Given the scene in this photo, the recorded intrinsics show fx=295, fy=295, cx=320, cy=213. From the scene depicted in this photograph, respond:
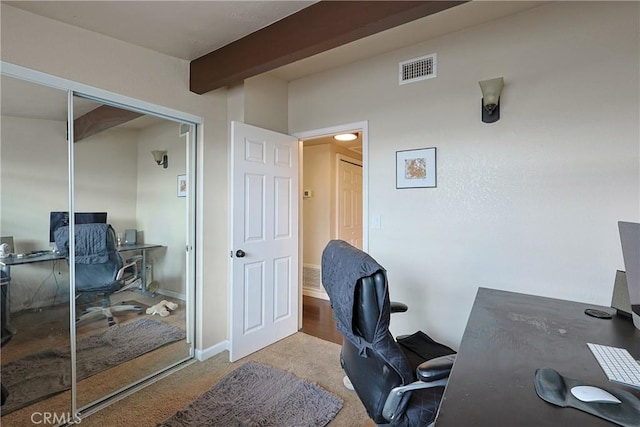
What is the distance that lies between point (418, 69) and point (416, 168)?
0.80m

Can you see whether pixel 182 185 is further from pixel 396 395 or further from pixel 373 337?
pixel 396 395

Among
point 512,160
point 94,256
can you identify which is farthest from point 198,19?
point 512,160

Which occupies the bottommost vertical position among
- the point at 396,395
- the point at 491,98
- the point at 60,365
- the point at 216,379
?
the point at 216,379

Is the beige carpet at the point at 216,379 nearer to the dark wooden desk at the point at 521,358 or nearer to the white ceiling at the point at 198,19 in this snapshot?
the dark wooden desk at the point at 521,358

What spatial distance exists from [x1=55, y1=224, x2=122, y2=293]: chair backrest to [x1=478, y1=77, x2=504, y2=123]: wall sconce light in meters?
2.86

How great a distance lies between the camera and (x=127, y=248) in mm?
2381

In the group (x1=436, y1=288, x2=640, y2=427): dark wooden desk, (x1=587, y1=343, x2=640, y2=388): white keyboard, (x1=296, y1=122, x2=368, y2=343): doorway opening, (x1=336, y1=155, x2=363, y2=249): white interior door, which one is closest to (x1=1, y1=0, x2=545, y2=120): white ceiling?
(x1=436, y1=288, x2=640, y2=427): dark wooden desk

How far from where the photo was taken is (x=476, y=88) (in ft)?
7.10

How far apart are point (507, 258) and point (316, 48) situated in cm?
190

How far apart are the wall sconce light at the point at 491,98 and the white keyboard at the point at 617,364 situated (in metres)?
1.53

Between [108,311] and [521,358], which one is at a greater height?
[521,358]

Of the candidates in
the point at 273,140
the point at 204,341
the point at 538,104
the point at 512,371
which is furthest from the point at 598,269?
the point at 204,341

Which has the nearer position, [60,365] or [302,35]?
[302,35]

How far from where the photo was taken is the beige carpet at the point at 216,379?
1.83m
